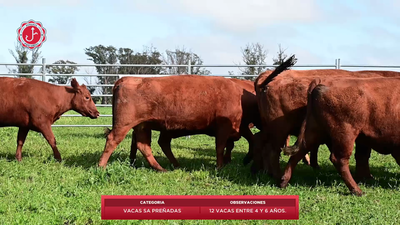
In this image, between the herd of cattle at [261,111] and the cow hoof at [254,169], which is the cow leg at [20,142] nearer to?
the herd of cattle at [261,111]

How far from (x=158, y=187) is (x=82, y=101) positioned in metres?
4.04

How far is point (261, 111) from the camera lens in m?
6.89

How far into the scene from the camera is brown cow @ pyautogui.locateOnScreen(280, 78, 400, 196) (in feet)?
18.7

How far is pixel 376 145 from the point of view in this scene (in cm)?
594

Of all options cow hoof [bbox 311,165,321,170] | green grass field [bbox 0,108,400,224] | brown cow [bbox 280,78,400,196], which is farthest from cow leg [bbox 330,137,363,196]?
cow hoof [bbox 311,165,321,170]

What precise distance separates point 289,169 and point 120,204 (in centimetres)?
260

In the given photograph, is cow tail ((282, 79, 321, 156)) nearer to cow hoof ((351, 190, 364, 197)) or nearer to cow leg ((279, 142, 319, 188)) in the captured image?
cow leg ((279, 142, 319, 188))

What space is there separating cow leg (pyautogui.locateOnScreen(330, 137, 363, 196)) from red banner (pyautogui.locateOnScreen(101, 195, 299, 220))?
1194mm

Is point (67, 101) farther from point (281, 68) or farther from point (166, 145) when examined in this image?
point (281, 68)

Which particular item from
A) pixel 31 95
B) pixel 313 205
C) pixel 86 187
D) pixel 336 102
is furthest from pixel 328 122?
pixel 31 95

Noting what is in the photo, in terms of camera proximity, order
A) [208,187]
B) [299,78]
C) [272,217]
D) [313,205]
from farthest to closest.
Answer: [299,78] → [208,187] → [313,205] → [272,217]

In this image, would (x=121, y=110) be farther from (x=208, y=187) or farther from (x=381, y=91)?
(x=381, y=91)

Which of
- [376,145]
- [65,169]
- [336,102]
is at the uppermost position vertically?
[336,102]

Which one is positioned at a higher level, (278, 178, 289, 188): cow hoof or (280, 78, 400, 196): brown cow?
(280, 78, 400, 196): brown cow
